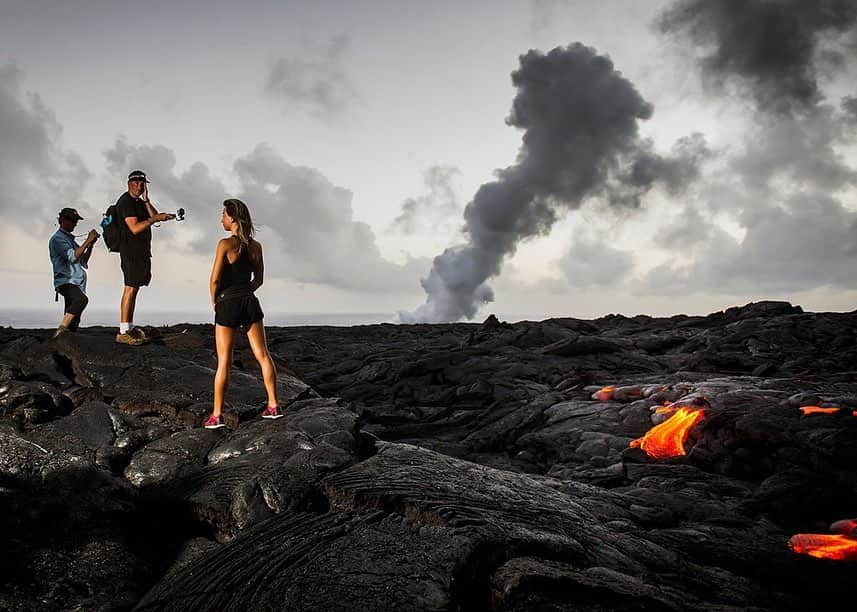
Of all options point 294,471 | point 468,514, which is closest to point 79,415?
point 294,471

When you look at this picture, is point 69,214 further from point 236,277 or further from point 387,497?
point 387,497

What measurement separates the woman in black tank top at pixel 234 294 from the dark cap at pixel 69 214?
15.6 feet

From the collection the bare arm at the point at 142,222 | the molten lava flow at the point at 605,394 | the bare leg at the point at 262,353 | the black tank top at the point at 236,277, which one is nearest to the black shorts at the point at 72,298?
the bare arm at the point at 142,222

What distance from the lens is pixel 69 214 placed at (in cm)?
827

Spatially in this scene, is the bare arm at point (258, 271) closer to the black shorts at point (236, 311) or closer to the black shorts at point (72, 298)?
the black shorts at point (236, 311)

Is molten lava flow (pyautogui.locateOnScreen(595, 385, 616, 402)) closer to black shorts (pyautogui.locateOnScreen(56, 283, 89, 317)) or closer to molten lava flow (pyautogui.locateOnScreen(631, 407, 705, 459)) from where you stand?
molten lava flow (pyautogui.locateOnScreen(631, 407, 705, 459))

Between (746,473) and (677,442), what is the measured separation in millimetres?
1081

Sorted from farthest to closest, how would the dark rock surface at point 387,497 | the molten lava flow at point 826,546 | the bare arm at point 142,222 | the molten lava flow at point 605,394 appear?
the molten lava flow at point 605,394 < the bare arm at point 142,222 < the molten lava flow at point 826,546 < the dark rock surface at point 387,497

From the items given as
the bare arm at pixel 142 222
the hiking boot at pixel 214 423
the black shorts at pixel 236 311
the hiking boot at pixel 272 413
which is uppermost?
the bare arm at pixel 142 222

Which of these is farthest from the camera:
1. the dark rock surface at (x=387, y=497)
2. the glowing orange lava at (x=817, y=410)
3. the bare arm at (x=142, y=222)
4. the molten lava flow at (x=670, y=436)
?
the molten lava flow at (x=670, y=436)

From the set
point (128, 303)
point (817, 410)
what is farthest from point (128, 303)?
point (817, 410)

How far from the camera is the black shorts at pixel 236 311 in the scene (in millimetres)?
5605

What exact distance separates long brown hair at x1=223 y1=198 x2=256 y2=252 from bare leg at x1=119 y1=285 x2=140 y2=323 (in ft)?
11.5

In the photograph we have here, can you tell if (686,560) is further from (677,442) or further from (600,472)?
(677,442)
